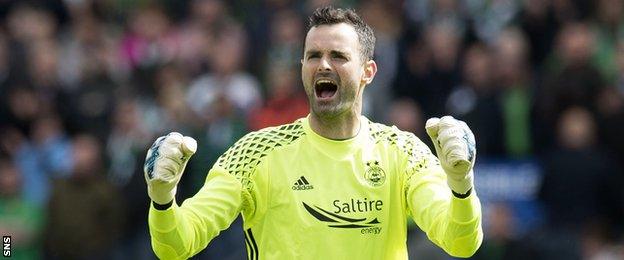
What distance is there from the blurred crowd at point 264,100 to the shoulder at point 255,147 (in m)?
5.65

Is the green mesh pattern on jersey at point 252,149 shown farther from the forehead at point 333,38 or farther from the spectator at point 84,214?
the spectator at point 84,214

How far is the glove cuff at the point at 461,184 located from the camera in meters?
7.07

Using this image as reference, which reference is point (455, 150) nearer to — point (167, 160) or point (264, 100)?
point (167, 160)

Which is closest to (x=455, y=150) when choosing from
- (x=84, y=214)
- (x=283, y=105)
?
(x=283, y=105)

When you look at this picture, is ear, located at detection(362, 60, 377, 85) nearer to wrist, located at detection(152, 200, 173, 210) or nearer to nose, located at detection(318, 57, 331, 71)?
nose, located at detection(318, 57, 331, 71)

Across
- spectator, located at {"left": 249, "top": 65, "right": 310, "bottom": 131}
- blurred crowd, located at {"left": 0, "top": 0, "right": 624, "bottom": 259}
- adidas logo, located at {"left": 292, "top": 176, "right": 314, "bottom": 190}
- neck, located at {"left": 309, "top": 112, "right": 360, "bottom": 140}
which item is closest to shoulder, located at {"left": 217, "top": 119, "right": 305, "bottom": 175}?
neck, located at {"left": 309, "top": 112, "right": 360, "bottom": 140}

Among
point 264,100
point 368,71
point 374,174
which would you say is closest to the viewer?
point 374,174

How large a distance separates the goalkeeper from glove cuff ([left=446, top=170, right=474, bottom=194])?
0.07 ft

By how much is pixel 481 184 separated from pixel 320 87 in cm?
Answer: 713

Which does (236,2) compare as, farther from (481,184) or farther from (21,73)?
(481,184)

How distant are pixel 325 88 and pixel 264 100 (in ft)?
26.3

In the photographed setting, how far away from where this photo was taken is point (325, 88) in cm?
776

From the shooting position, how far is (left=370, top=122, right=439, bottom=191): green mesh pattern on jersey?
7711mm

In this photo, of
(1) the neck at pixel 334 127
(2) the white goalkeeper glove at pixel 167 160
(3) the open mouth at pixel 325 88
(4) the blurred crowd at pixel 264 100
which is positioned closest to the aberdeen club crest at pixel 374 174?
(1) the neck at pixel 334 127
